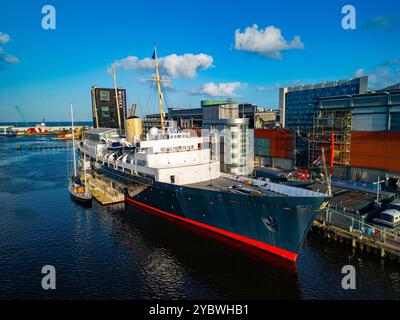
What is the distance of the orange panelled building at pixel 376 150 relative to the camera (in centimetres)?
3384

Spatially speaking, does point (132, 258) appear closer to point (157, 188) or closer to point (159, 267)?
point (159, 267)

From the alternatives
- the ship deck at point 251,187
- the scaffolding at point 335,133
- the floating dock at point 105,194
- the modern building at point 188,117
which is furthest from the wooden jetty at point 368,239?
the modern building at point 188,117

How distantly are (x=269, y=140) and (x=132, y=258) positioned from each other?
36202 millimetres

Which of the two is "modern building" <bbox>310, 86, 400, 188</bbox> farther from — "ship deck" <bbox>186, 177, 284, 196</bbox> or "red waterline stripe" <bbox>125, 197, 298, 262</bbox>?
"red waterline stripe" <bbox>125, 197, 298, 262</bbox>

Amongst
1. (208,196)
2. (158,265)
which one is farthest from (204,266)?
(208,196)

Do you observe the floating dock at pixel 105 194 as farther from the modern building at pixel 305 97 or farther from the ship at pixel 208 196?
the modern building at pixel 305 97

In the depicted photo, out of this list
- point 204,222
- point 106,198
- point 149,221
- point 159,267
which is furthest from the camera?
point 106,198

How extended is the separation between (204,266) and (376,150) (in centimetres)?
2749

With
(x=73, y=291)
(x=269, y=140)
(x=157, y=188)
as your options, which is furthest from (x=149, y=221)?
(x=269, y=140)

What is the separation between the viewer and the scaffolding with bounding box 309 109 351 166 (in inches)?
1519

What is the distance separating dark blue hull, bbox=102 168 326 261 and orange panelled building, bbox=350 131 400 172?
21.0 meters

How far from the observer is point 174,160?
32156 millimetres

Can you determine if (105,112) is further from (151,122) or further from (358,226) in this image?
(358,226)

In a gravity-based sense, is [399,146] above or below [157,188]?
above
